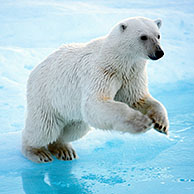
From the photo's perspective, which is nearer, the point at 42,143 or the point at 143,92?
the point at 143,92

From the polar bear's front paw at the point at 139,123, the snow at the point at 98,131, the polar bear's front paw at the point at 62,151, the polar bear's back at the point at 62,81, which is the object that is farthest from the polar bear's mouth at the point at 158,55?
the polar bear's front paw at the point at 62,151

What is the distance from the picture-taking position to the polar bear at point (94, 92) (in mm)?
2785

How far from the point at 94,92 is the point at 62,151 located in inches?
40.4

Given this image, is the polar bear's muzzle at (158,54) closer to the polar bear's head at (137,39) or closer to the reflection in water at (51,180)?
the polar bear's head at (137,39)

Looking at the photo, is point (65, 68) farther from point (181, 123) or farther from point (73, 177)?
point (181, 123)

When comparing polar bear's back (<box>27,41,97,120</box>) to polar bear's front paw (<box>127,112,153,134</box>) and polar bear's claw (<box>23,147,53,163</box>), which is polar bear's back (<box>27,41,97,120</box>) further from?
polar bear's front paw (<box>127,112,153,134</box>)

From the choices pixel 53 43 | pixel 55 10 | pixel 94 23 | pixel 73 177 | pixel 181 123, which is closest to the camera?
pixel 73 177

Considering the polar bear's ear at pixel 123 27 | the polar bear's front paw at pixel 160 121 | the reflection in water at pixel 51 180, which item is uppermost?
the polar bear's ear at pixel 123 27

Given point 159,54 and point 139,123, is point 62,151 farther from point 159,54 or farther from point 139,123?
point 159,54

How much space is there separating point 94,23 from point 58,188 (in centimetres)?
598

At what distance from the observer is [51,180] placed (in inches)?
127

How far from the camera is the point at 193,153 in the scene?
365cm

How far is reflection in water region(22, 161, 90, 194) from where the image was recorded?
3.05 metres

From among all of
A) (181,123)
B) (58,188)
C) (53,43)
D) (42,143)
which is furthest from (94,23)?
(58,188)
